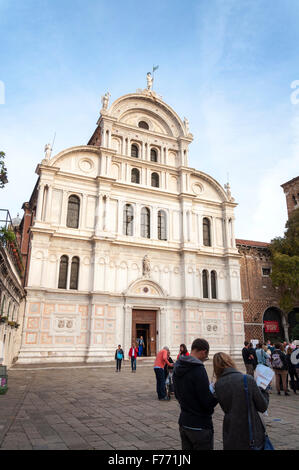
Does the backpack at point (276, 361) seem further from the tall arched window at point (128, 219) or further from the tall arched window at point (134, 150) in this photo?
the tall arched window at point (134, 150)

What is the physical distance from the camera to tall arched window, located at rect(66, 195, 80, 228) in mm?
24734

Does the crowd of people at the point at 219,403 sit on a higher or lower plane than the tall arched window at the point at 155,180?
lower

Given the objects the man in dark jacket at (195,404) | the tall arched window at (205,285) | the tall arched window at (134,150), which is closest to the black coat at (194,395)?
the man in dark jacket at (195,404)

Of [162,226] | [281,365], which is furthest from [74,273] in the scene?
[281,365]

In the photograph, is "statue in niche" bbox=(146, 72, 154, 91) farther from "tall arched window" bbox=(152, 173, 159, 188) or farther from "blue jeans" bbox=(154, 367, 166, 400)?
"blue jeans" bbox=(154, 367, 166, 400)

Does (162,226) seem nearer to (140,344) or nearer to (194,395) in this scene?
(140,344)

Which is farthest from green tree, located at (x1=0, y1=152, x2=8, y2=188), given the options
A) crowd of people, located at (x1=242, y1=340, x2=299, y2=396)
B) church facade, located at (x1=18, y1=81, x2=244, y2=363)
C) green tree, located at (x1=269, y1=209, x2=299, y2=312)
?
green tree, located at (x1=269, y1=209, x2=299, y2=312)

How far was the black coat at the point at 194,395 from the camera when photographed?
358 cm

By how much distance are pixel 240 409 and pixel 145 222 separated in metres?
24.2

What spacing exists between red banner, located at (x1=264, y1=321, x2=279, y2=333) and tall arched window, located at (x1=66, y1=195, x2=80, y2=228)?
20246 mm

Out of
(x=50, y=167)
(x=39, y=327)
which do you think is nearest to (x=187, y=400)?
(x=39, y=327)

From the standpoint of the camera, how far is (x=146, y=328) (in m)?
25.3

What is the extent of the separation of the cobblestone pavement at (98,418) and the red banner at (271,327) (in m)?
21.1
